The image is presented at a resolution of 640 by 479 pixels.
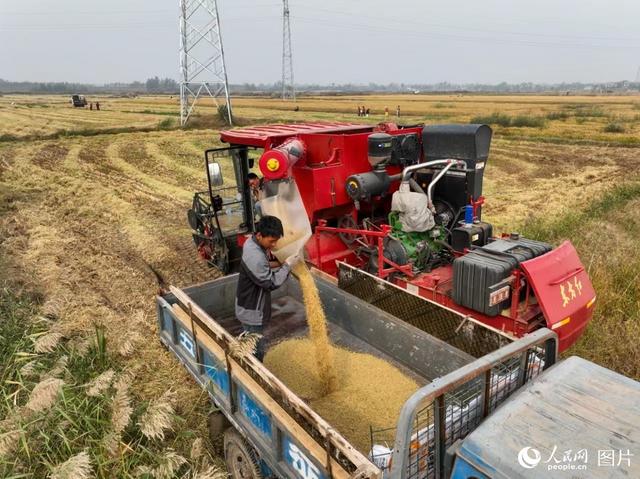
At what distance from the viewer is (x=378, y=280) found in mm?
4746

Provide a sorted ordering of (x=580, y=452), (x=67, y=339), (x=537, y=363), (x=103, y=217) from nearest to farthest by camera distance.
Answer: (x=580, y=452), (x=537, y=363), (x=67, y=339), (x=103, y=217)

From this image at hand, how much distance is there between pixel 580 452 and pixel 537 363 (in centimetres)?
111

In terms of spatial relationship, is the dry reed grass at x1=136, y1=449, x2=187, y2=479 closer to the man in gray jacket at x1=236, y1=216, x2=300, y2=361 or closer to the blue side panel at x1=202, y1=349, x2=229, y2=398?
the blue side panel at x1=202, y1=349, x2=229, y2=398

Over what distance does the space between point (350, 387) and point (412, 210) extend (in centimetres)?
208

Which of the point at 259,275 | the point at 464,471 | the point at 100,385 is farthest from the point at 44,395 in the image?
the point at 464,471

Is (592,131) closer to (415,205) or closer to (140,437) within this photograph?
(415,205)

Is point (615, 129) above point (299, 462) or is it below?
above

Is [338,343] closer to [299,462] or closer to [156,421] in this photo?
[156,421]

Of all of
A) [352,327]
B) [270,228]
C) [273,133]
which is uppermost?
[273,133]

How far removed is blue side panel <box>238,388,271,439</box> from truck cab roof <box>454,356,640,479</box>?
1341mm

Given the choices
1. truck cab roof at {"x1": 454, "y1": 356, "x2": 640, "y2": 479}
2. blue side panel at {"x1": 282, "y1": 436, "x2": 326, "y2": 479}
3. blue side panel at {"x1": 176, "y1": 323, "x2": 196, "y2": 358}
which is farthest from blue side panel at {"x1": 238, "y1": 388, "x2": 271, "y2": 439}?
truck cab roof at {"x1": 454, "y1": 356, "x2": 640, "y2": 479}

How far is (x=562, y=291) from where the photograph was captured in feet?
13.9

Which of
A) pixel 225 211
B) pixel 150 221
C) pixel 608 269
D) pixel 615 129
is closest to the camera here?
pixel 608 269

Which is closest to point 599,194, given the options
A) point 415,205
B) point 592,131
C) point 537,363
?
point 415,205
